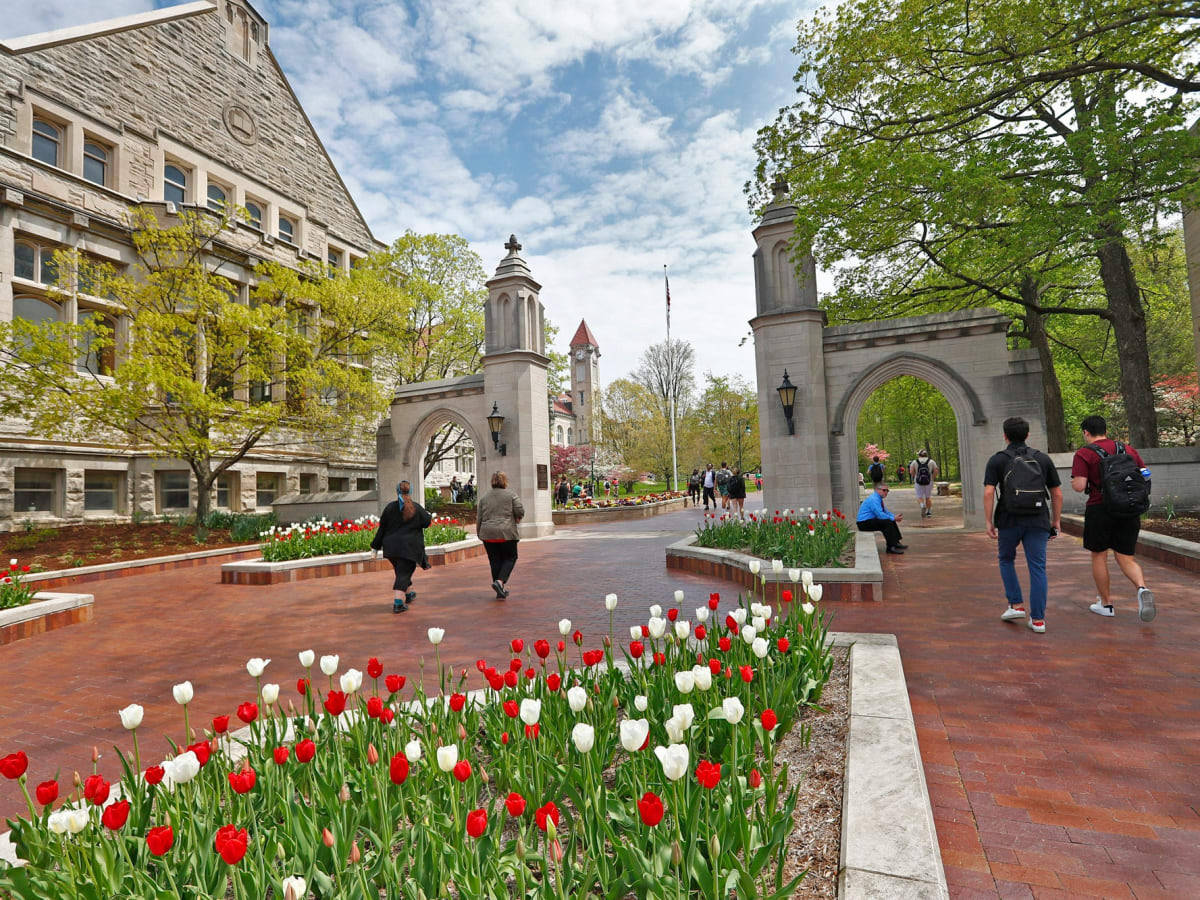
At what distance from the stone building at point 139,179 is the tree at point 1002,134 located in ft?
54.6

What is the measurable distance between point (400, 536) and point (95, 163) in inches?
783

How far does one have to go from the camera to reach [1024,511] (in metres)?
5.79

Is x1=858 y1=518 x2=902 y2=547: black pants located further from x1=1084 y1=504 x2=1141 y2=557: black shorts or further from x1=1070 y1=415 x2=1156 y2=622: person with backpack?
x1=1084 y1=504 x2=1141 y2=557: black shorts

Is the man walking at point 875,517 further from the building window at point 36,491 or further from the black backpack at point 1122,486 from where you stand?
A: the building window at point 36,491

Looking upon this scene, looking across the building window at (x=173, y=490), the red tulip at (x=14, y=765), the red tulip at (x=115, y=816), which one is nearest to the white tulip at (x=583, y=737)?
the red tulip at (x=115, y=816)

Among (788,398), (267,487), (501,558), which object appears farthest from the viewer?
(267,487)

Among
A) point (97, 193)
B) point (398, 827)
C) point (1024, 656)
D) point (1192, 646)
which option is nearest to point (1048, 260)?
point (1192, 646)

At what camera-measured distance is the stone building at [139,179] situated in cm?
1720

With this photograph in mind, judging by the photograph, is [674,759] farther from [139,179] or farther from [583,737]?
[139,179]

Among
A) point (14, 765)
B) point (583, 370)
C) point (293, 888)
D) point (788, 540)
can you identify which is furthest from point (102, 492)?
point (583, 370)

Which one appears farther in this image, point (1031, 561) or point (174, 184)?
point (174, 184)

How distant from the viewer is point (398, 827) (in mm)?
→ 2510

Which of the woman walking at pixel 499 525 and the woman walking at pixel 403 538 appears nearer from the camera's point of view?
the woman walking at pixel 403 538

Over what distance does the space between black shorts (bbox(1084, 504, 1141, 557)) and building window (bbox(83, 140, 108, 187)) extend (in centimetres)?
2557
